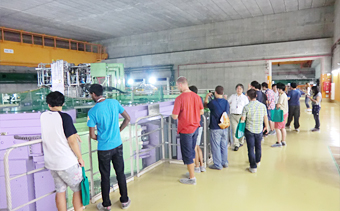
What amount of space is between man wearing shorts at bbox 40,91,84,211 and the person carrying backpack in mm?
2386

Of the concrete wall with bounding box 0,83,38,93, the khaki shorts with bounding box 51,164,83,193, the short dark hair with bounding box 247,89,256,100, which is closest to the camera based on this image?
the khaki shorts with bounding box 51,164,83,193

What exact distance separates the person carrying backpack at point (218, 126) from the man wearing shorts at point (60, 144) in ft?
7.83

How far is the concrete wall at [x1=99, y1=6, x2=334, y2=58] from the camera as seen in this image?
12.3m

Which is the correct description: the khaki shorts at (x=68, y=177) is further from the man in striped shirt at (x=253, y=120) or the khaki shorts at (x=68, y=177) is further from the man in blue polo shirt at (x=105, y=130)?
the man in striped shirt at (x=253, y=120)

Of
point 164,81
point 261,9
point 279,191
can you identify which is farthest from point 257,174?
point 164,81

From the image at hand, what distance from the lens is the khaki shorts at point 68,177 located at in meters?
2.26

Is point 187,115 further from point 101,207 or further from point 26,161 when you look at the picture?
point 26,161

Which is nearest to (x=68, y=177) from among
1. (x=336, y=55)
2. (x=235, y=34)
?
(x=336, y=55)

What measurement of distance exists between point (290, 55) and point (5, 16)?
15273mm

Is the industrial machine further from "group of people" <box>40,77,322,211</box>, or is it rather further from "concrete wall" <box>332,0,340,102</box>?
"concrete wall" <box>332,0,340,102</box>

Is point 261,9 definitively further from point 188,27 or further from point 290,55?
point 188,27

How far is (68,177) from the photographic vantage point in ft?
7.48

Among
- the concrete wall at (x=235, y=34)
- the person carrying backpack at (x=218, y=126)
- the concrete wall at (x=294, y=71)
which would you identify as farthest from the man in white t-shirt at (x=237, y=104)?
the concrete wall at (x=294, y=71)

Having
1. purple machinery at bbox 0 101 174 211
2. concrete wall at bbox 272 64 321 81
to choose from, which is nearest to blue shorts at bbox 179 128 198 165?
purple machinery at bbox 0 101 174 211
